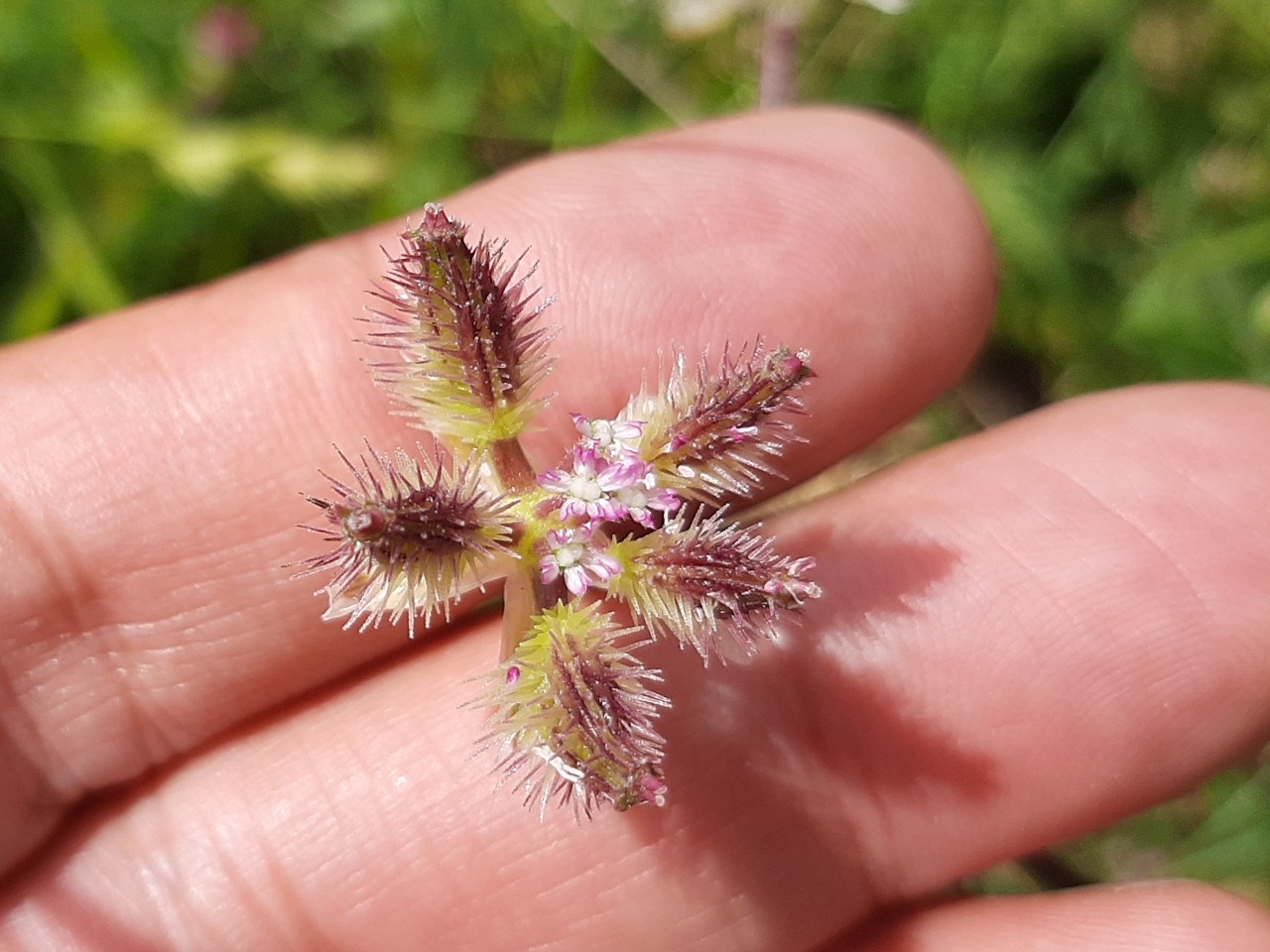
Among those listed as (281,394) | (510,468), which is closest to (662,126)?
(281,394)

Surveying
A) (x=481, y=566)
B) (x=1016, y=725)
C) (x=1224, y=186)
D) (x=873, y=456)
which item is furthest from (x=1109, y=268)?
(x=481, y=566)

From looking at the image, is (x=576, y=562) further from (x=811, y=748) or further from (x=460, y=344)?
(x=811, y=748)

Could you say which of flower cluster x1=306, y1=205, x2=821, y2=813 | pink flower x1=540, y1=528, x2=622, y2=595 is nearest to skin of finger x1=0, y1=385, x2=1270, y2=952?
flower cluster x1=306, y1=205, x2=821, y2=813

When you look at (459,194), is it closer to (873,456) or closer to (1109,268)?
(873,456)

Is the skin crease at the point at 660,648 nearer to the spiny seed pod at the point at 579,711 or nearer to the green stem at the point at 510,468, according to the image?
the green stem at the point at 510,468

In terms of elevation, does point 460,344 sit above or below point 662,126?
below

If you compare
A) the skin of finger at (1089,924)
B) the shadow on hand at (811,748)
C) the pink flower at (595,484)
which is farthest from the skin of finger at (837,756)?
the pink flower at (595,484)
